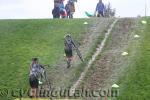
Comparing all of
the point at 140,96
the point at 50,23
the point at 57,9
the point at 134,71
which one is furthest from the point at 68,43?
the point at 57,9

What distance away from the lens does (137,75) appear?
3572cm

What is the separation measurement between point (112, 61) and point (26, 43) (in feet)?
31.9

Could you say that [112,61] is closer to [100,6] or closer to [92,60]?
[92,60]

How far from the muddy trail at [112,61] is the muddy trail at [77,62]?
91cm

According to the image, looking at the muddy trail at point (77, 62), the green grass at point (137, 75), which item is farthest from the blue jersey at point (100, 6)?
the green grass at point (137, 75)

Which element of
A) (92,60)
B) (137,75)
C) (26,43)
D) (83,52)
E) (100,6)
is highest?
(100,6)

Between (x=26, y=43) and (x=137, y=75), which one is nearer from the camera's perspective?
(x=137, y=75)

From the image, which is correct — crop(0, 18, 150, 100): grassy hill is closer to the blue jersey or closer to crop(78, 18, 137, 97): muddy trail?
crop(78, 18, 137, 97): muddy trail

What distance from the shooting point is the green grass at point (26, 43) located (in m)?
37.9

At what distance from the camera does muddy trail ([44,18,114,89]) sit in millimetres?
35438

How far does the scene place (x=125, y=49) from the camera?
136 feet

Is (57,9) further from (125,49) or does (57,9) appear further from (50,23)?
(125,49)

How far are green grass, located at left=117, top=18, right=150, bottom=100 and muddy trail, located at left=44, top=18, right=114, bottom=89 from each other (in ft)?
10.5

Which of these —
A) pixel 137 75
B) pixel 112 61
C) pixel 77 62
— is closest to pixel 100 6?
pixel 77 62
